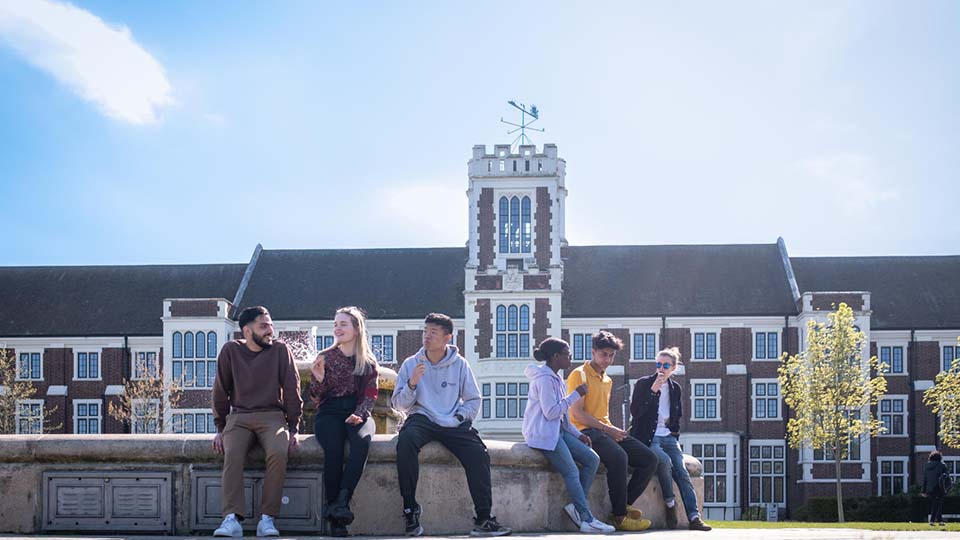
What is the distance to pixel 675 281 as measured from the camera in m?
45.1

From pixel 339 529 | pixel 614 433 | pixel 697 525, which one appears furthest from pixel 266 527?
pixel 697 525

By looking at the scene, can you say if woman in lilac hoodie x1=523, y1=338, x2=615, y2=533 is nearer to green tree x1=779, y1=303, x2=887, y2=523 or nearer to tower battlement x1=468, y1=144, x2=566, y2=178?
green tree x1=779, y1=303, x2=887, y2=523

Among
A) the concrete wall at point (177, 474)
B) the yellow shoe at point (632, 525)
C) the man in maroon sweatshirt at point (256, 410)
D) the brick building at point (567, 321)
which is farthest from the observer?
the brick building at point (567, 321)

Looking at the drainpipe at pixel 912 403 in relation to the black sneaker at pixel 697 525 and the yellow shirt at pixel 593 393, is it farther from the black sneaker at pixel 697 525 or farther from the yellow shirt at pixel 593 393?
the yellow shirt at pixel 593 393

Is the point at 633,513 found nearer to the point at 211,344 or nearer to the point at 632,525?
the point at 632,525

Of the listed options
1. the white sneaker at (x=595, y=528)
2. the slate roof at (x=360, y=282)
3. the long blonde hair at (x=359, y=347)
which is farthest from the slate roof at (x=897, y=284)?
the long blonde hair at (x=359, y=347)

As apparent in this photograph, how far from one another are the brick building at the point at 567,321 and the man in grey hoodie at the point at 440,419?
3186cm

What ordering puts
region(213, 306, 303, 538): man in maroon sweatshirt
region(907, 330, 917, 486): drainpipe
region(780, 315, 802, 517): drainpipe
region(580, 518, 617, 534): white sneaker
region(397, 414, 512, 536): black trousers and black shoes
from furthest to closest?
1. region(907, 330, 917, 486): drainpipe
2. region(780, 315, 802, 517): drainpipe
3. region(580, 518, 617, 534): white sneaker
4. region(397, 414, 512, 536): black trousers and black shoes
5. region(213, 306, 303, 538): man in maroon sweatshirt

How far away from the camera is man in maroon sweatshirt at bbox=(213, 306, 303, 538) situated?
30.5ft

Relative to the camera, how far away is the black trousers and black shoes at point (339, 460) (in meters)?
9.44

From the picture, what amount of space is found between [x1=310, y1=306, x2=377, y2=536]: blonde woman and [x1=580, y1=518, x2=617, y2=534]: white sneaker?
6.46 ft

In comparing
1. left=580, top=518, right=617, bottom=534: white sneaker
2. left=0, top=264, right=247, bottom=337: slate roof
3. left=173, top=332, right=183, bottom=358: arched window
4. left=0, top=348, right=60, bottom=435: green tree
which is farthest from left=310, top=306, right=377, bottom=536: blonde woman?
left=0, top=264, right=247, bottom=337: slate roof

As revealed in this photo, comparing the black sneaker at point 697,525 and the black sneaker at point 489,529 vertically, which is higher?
the black sneaker at point 489,529

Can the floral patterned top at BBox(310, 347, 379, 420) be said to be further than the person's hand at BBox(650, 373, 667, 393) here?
No
